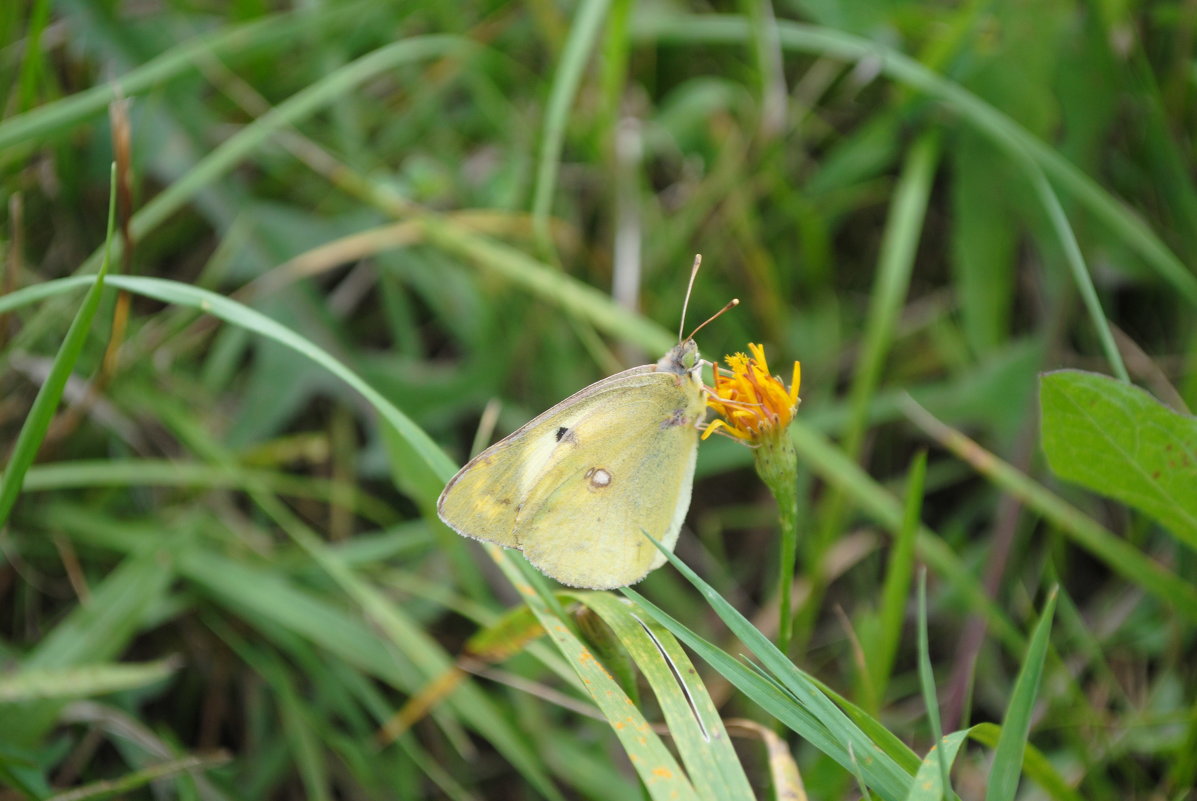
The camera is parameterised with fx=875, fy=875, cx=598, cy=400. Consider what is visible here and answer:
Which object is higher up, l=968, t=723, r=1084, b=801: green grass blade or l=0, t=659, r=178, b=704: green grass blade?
l=968, t=723, r=1084, b=801: green grass blade

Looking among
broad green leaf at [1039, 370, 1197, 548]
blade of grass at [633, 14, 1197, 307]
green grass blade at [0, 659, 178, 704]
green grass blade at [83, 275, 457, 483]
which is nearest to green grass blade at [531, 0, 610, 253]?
blade of grass at [633, 14, 1197, 307]

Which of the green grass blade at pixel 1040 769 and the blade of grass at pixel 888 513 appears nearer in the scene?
the green grass blade at pixel 1040 769

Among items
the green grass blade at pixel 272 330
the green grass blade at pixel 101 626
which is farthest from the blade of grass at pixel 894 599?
the green grass blade at pixel 101 626

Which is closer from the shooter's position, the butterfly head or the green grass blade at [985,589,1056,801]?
the green grass blade at [985,589,1056,801]

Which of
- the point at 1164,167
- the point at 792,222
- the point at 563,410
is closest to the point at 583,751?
the point at 563,410

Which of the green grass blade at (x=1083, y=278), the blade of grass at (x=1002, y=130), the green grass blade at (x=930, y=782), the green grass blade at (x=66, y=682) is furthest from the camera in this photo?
the blade of grass at (x=1002, y=130)

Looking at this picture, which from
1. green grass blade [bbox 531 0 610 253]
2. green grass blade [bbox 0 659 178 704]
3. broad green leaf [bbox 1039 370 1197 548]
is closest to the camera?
broad green leaf [bbox 1039 370 1197 548]

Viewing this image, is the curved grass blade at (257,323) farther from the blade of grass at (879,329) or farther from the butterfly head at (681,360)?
the blade of grass at (879,329)

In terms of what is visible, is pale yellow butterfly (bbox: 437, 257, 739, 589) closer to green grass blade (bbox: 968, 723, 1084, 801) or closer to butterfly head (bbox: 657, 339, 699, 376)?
butterfly head (bbox: 657, 339, 699, 376)
